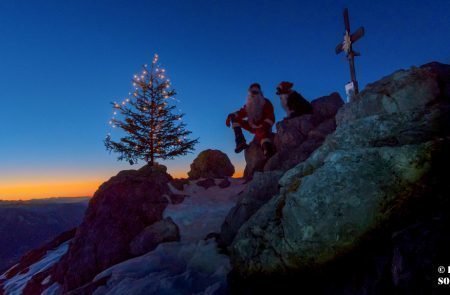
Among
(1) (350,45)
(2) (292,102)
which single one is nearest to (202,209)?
(2) (292,102)

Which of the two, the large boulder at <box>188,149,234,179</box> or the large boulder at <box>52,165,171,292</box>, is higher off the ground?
the large boulder at <box>188,149,234,179</box>

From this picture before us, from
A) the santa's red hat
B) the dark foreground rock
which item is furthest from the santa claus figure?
the dark foreground rock

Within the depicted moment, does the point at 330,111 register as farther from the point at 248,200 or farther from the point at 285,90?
the point at 248,200

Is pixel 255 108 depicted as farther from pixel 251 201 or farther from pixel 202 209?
pixel 251 201

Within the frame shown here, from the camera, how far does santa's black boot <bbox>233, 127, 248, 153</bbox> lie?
14.1 metres

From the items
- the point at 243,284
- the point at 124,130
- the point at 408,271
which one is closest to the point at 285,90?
the point at 124,130

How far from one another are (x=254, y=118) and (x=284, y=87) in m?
2.36

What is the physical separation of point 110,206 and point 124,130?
614cm

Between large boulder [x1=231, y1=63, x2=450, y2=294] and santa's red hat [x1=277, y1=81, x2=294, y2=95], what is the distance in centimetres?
937

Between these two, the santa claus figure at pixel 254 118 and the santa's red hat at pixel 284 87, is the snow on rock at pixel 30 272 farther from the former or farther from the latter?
the santa's red hat at pixel 284 87

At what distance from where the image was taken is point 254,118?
14492 millimetres

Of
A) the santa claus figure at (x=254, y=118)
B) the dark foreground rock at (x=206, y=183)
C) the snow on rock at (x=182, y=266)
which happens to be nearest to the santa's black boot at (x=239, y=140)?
the santa claus figure at (x=254, y=118)

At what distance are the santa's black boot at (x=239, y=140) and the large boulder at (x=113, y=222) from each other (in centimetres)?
422

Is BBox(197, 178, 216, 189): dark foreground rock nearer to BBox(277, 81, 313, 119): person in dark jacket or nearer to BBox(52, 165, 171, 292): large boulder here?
BBox(52, 165, 171, 292): large boulder
